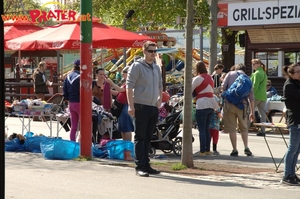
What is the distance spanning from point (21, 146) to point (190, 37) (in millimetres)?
4270

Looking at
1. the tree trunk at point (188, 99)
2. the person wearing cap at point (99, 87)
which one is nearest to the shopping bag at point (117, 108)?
the person wearing cap at point (99, 87)

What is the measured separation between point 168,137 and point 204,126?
69 cm

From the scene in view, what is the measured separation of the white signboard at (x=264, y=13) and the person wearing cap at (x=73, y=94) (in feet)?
46.6

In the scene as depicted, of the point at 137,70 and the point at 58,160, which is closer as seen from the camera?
the point at 137,70

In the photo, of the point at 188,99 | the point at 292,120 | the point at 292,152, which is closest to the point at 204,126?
the point at 188,99

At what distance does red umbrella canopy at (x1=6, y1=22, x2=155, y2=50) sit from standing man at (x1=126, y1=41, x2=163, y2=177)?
252 inches

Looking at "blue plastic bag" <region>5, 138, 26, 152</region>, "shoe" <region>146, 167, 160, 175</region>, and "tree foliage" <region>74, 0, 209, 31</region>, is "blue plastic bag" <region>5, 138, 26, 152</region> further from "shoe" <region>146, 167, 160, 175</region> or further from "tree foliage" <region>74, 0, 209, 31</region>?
A: "tree foliage" <region>74, 0, 209, 31</region>

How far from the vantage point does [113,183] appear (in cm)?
873

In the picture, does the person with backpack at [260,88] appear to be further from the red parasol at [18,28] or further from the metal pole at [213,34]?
the red parasol at [18,28]

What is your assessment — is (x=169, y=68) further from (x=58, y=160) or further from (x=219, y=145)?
(x=58, y=160)

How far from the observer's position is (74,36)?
52.0ft

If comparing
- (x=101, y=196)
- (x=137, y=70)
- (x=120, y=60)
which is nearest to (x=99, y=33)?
A: (x=137, y=70)

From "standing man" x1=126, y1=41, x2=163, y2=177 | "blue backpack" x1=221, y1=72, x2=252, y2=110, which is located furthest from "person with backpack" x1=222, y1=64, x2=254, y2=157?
"standing man" x1=126, y1=41, x2=163, y2=177

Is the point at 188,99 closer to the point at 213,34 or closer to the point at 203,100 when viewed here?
the point at 203,100
